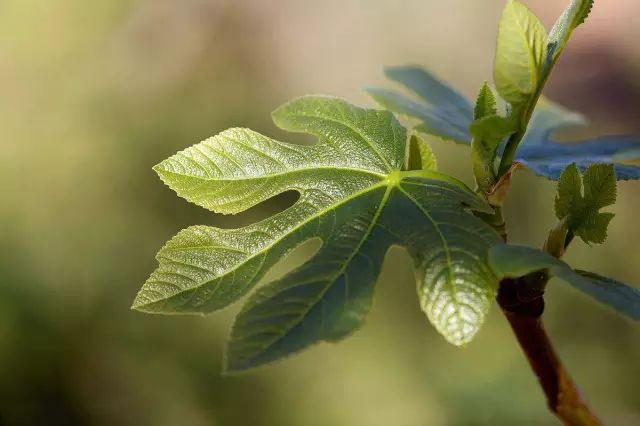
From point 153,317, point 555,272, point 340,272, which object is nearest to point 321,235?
point 340,272

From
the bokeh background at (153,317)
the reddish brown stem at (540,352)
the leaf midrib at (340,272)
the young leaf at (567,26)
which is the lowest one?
the bokeh background at (153,317)

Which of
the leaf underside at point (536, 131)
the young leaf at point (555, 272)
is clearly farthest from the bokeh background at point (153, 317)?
the young leaf at point (555, 272)

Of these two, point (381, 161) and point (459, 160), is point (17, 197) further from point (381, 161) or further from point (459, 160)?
point (381, 161)

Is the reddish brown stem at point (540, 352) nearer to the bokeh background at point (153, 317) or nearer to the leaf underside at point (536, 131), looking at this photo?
the leaf underside at point (536, 131)

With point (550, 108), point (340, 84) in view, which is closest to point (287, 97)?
point (340, 84)

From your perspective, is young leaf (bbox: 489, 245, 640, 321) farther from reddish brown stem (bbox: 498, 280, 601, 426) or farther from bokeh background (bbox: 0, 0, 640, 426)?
bokeh background (bbox: 0, 0, 640, 426)
